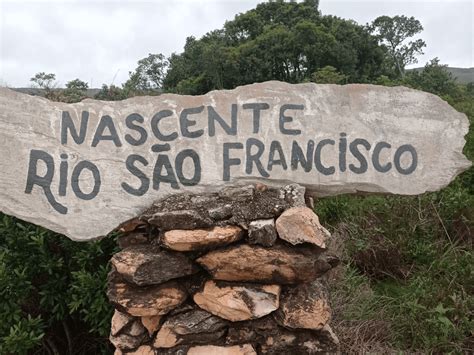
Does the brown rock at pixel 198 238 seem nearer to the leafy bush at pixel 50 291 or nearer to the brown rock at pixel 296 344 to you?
the brown rock at pixel 296 344

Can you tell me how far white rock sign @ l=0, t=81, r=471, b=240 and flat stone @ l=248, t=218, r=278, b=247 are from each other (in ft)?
0.77

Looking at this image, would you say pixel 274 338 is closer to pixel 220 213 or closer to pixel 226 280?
pixel 226 280

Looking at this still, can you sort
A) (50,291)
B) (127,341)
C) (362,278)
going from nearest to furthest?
(127,341) < (50,291) < (362,278)

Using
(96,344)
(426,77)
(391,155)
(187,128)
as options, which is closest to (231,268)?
(187,128)

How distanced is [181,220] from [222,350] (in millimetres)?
600

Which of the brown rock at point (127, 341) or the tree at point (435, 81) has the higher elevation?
the tree at point (435, 81)

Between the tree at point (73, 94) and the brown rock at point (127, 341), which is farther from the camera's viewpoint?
the tree at point (73, 94)

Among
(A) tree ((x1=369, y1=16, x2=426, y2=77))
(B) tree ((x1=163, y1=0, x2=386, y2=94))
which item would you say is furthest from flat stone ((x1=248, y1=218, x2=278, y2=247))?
(A) tree ((x1=369, y1=16, x2=426, y2=77))

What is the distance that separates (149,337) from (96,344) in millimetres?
1038

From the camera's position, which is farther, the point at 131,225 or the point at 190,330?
the point at 131,225

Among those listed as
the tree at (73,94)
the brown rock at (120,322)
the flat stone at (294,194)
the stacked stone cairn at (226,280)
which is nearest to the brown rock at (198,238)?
the stacked stone cairn at (226,280)

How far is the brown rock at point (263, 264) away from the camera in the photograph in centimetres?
206

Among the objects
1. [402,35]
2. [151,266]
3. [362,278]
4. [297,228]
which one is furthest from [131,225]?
[402,35]

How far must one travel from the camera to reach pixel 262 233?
206cm
